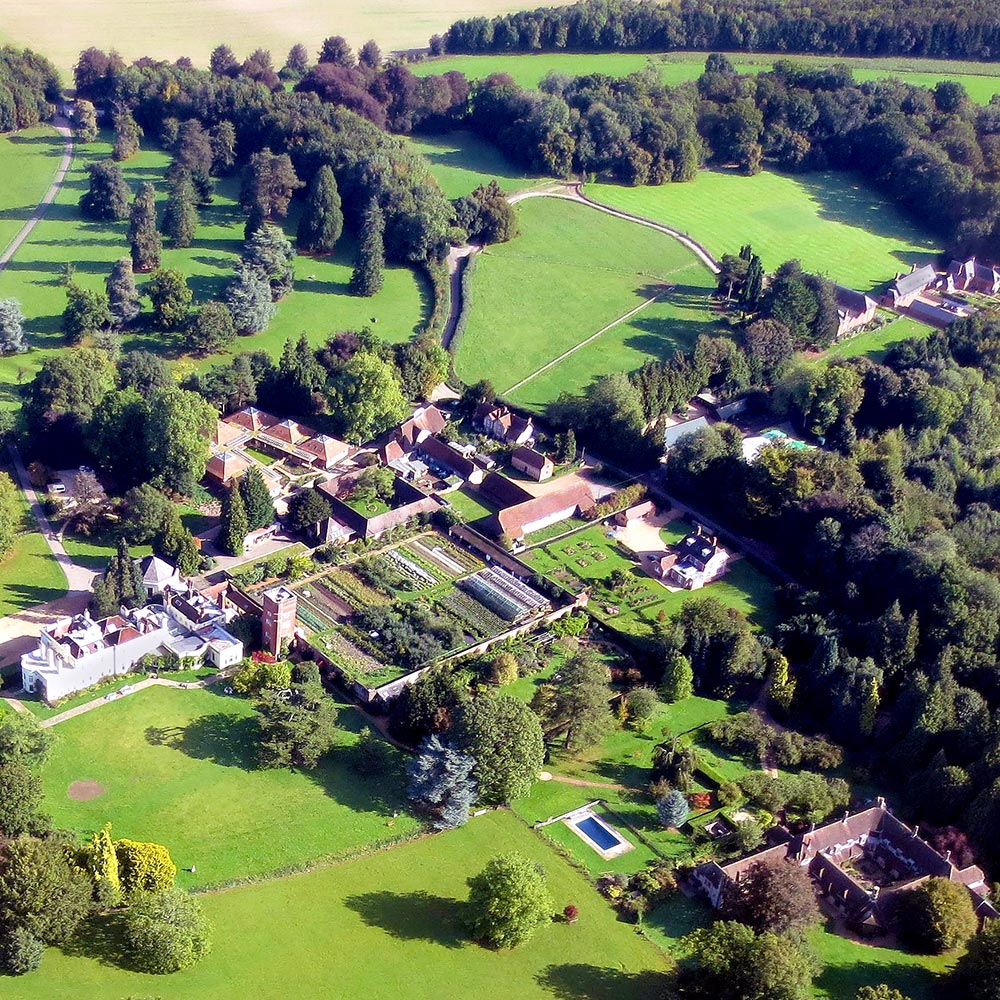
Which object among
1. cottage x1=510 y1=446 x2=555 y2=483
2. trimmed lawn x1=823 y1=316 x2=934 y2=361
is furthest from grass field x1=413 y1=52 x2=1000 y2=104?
cottage x1=510 y1=446 x2=555 y2=483

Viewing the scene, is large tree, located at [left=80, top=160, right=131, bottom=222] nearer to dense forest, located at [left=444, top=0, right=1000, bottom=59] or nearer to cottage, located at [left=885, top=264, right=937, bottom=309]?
dense forest, located at [left=444, top=0, right=1000, bottom=59]

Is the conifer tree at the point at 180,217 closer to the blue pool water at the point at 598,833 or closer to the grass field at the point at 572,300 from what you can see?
the grass field at the point at 572,300

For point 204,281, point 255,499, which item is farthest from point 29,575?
point 204,281

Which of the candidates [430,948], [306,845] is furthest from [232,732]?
[430,948]

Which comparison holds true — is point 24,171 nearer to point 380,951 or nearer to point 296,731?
point 296,731

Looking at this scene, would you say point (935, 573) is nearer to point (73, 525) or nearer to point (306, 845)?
point (306, 845)

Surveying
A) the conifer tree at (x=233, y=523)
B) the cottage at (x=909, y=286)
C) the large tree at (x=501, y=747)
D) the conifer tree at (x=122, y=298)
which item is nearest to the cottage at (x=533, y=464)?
the conifer tree at (x=233, y=523)
